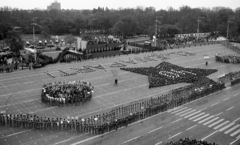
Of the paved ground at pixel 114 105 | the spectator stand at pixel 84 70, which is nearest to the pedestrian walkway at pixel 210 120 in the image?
the paved ground at pixel 114 105

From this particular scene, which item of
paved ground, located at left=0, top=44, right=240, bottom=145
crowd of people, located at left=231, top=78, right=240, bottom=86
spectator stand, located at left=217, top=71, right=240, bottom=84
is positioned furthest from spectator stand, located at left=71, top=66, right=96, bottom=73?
crowd of people, located at left=231, top=78, right=240, bottom=86

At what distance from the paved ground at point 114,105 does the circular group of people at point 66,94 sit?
1105 mm

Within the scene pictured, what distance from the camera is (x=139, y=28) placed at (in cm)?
11250

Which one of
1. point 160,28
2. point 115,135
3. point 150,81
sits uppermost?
point 160,28

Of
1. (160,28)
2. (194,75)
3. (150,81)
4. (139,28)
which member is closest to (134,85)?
(150,81)

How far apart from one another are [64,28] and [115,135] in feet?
307

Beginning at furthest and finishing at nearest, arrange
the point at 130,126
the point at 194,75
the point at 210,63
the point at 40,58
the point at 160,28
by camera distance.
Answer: the point at 160,28 < the point at 40,58 < the point at 210,63 < the point at 194,75 < the point at 130,126

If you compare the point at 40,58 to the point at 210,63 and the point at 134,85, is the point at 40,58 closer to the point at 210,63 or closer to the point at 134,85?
the point at 134,85

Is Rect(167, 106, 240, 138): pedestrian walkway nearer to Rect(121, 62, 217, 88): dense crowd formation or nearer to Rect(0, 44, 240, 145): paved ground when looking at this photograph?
Rect(0, 44, 240, 145): paved ground

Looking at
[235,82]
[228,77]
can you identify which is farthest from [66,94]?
[228,77]

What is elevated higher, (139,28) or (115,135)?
(139,28)

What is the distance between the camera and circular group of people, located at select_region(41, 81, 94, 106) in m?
31.3

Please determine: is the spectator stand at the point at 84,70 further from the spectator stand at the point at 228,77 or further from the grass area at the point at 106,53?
the spectator stand at the point at 228,77

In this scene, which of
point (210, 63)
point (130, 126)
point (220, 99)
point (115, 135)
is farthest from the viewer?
point (210, 63)
